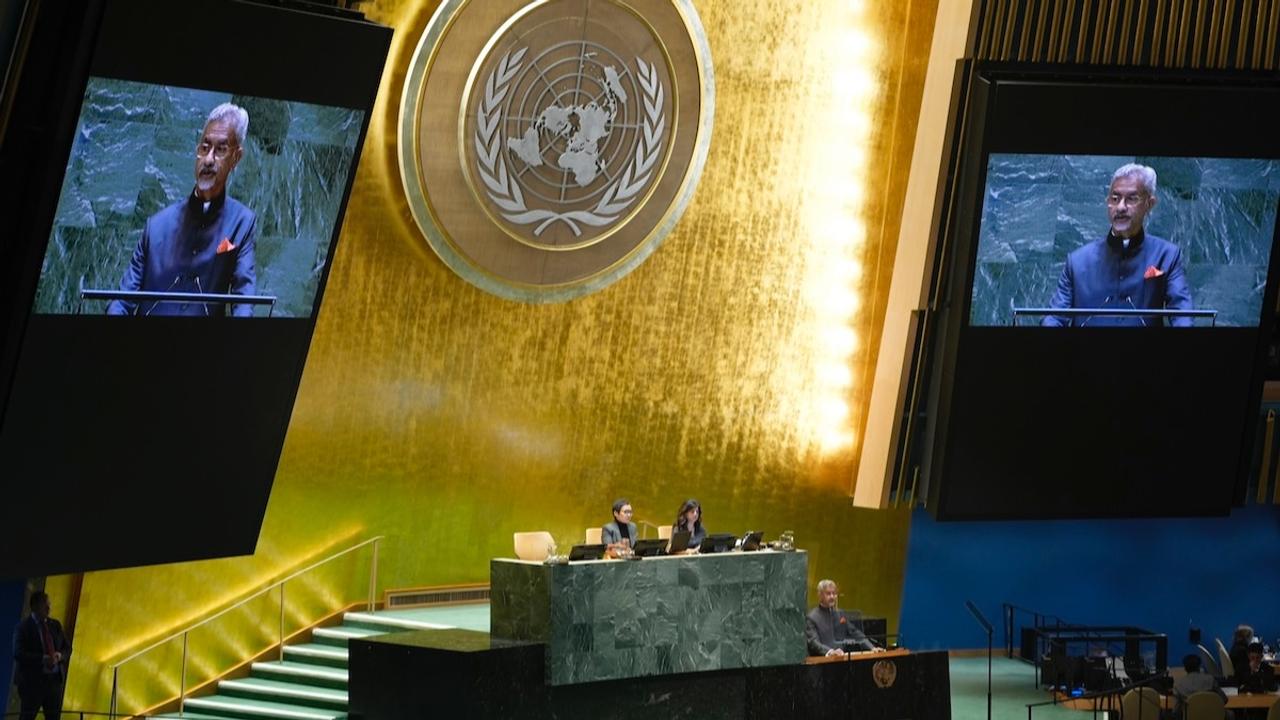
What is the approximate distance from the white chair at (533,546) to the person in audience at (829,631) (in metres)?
1.85

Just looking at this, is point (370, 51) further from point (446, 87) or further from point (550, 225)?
point (550, 225)

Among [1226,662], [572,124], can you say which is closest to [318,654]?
[572,124]

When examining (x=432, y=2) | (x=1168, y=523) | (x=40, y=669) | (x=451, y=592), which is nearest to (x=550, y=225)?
(x=432, y=2)

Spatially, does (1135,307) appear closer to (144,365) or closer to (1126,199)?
(1126,199)

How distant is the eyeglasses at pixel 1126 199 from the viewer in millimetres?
14719

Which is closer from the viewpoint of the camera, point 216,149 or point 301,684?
point 216,149

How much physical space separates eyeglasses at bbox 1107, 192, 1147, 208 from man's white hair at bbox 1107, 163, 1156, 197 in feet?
0.28

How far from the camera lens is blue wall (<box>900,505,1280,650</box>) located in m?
17.1

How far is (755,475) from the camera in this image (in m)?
16.3

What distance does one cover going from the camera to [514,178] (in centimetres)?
1453

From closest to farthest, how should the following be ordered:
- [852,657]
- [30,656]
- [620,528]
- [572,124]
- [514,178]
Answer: [30,656] < [852,657] < [620,528] < [514,178] < [572,124]

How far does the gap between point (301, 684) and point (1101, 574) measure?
7.90 metres

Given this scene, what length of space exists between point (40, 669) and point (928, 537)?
8.32 meters

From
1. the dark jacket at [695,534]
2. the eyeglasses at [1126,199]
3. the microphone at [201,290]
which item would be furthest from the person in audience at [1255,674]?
the microphone at [201,290]
